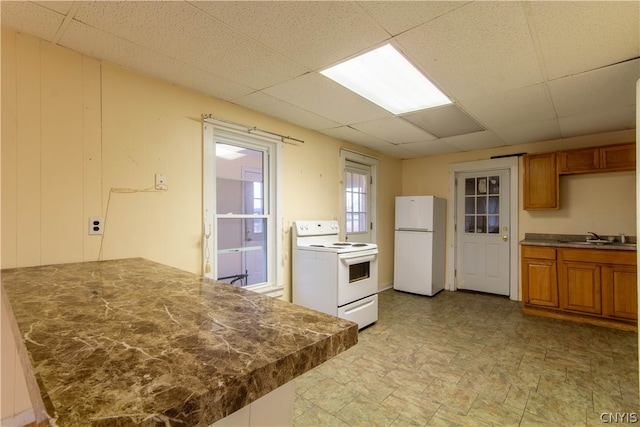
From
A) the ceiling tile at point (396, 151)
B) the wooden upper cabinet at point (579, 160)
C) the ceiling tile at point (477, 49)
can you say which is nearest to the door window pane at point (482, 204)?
the wooden upper cabinet at point (579, 160)

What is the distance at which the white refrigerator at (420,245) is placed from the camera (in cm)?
448

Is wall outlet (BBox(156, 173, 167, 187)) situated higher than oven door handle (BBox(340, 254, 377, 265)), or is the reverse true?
wall outlet (BBox(156, 173, 167, 187))

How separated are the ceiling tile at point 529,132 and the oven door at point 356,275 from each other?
2130 mm

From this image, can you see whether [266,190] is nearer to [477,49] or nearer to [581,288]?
[477,49]

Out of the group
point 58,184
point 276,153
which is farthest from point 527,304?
point 58,184

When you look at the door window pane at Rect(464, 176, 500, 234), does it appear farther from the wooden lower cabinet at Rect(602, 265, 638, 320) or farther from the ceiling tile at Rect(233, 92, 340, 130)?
the ceiling tile at Rect(233, 92, 340, 130)

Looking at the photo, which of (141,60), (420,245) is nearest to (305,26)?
(141,60)

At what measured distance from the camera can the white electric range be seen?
3.00 meters

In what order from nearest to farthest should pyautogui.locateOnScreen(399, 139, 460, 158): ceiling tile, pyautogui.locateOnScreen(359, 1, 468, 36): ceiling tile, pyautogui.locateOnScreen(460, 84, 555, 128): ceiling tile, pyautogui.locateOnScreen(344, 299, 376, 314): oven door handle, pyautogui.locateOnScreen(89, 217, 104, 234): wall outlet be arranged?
pyautogui.locateOnScreen(359, 1, 468, 36): ceiling tile, pyautogui.locateOnScreen(89, 217, 104, 234): wall outlet, pyautogui.locateOnScreen(460, 84, 555, 128): ceiling tile, pyautogui.locateOnScreen(344, 299, 376, 314): oven door handle, pyautogui.locateOnScreen(399, 139, 460, 158): ceiling tile

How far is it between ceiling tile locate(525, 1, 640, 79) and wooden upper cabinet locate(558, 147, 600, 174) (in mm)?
2089

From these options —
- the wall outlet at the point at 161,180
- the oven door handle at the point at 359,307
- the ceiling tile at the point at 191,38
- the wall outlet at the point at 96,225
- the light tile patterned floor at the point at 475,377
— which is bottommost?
the light tile patterned floor at the point at 475,377

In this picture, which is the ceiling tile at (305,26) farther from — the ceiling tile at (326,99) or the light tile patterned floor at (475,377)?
the light tile patterned floor at (475,377)

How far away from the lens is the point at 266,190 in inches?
127

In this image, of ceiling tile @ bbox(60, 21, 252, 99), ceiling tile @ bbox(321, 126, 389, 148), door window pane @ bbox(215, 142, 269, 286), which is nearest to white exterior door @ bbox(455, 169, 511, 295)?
ceiling tile @ bbox(321, 126, 389, 148)
